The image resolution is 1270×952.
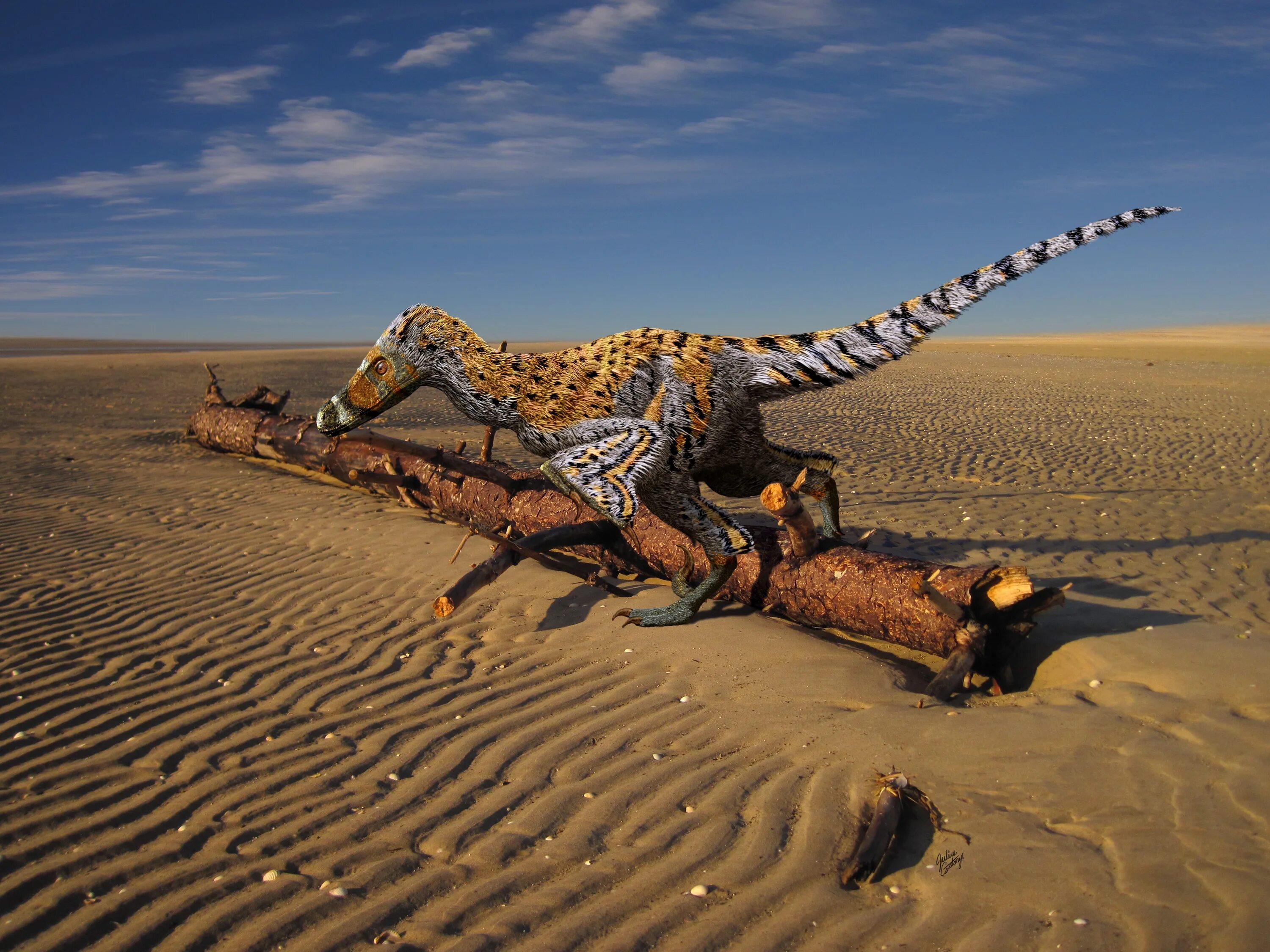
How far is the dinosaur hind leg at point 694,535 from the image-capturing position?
4551 mm

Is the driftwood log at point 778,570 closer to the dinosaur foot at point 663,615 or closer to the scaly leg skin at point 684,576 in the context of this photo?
the scaly leg skin at point 684,576

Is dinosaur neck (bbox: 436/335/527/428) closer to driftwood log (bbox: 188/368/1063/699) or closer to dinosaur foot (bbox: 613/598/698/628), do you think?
driftwood log (bbox: 188/368/1063/699)

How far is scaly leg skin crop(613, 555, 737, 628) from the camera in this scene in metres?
4.91

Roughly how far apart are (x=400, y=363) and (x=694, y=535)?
199cm

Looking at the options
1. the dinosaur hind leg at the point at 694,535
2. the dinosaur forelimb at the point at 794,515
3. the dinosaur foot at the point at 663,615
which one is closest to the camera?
the dinosaur hind leg at the point at 694,535

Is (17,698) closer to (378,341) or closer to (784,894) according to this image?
(378,341)

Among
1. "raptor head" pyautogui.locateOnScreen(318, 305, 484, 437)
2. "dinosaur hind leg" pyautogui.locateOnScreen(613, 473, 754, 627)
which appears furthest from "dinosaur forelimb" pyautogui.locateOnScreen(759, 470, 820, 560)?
"raptor head" pyautogui.locateOnScreen(318, 305, 484, 437)

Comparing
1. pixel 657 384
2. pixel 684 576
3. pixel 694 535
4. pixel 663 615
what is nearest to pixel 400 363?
pixel 657 384

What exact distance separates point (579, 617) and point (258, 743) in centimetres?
216

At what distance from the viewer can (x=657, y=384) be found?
4414 mm

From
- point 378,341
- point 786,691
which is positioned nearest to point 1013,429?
point 786,691
